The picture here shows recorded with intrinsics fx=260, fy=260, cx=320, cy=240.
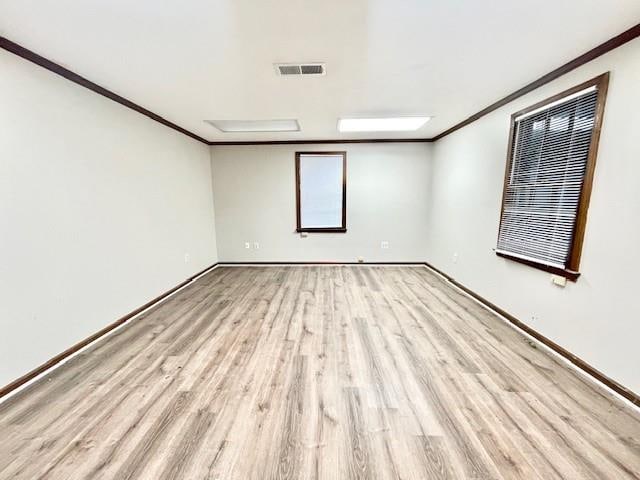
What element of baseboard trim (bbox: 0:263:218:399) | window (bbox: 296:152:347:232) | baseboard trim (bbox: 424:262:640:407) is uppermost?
window (bbox: 296:152:347:232)

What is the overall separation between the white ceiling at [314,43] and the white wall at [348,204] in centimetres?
200

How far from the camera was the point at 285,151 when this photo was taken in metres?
4.77

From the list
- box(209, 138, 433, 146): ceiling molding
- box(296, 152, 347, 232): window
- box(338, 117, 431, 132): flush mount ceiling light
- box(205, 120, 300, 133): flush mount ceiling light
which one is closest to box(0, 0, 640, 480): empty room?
box(338, 117, 431, 132): flush mount ceiling light

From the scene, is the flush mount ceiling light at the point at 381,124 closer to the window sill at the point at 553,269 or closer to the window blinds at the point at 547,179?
the window blinds at the point at 547,179

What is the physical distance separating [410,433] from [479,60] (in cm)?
261

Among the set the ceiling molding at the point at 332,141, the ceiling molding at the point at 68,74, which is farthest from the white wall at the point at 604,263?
the ceiling molding at the point at 68,74

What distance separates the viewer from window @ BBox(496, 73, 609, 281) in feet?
6.35

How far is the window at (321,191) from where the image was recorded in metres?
4.78

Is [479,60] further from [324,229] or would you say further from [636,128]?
[324,229]

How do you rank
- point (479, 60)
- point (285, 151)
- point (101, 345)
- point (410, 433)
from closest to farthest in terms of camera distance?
1. point (410, 433)
2. point (479, 60)
3. point (101, 345)
4. point (285, 151)

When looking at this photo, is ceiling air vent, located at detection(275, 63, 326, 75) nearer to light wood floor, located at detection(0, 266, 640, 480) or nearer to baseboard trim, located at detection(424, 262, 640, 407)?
light wood floor, located at detection(0, 266, 640, 480)

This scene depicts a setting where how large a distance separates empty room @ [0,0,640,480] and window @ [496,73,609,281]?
0.02 meters

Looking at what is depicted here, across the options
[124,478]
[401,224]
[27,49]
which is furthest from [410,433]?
[401,224]

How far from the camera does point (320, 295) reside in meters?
3.54
